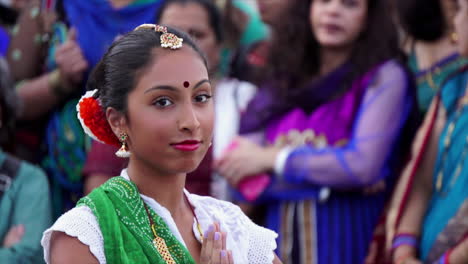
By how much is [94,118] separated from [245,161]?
164 cm

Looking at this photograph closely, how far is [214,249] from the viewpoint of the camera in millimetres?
2350

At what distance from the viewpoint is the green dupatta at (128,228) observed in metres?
2.23

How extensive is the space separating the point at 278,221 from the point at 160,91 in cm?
183

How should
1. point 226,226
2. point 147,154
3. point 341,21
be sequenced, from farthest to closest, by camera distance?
point 341,21 < point 226,226 < point 147,154

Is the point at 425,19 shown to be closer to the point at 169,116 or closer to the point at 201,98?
the point at 201,98

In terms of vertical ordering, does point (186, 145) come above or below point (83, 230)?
above

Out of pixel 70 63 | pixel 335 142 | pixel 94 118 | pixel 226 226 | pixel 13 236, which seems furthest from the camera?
pixel 70 63

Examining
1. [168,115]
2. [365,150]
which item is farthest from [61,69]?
[168,115]

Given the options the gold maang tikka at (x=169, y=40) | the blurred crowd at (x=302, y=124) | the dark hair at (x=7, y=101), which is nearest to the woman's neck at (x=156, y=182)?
the gold maang tikka at (x=169, y=40)

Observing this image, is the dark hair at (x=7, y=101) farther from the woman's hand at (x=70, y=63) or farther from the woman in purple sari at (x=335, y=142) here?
the woman in purple sari at (x=335, y=142)

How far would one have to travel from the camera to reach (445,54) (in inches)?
161

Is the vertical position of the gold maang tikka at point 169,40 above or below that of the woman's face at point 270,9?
above

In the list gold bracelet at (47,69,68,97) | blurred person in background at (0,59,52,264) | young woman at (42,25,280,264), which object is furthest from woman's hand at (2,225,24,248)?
young woman at (42,25,280,264)

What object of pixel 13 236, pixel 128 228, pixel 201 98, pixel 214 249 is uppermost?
pixel 201 98
